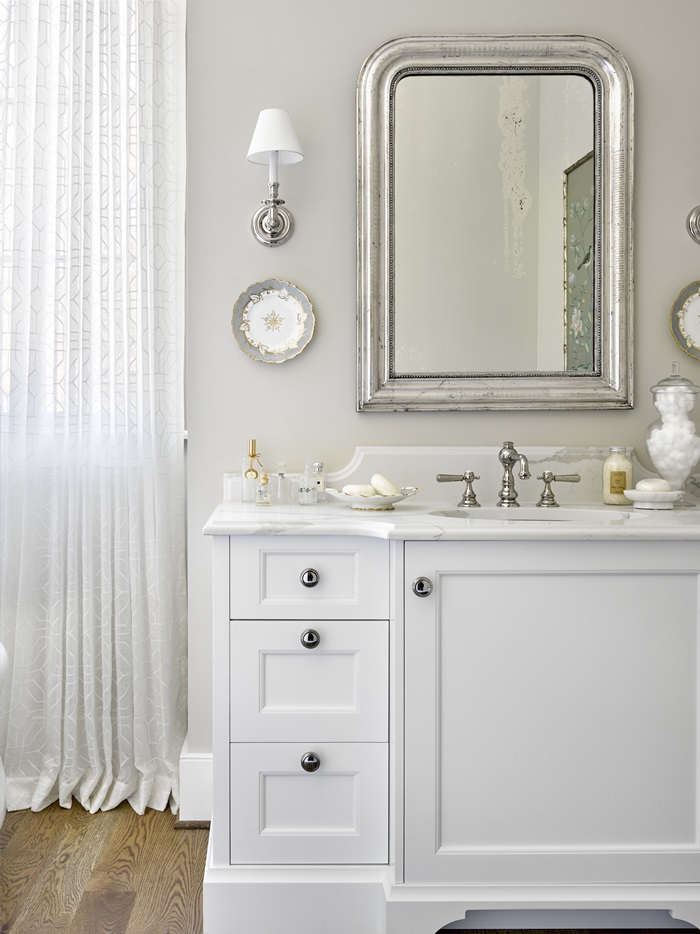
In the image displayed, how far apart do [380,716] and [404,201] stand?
1296mm

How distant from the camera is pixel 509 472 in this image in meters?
1.98

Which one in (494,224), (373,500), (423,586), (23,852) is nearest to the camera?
(423,586)

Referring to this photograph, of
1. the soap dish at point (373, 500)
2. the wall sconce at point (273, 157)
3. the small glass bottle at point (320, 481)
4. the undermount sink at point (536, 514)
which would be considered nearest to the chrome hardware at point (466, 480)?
the undermount sink at point (536, 514)

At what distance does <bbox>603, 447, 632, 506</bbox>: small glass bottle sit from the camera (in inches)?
77.1

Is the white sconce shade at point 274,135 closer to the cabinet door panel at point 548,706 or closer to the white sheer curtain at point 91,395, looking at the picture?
the white sheer curtain at point 91,395

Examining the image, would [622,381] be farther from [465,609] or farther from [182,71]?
[182,71]

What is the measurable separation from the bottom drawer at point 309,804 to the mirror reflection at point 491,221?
986 millimetres

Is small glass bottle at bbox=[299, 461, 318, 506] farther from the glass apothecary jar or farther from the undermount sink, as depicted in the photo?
the glass apothecary jar

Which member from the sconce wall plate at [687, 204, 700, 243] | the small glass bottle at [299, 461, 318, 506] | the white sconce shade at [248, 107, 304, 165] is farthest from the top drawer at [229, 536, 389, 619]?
the sconce wall plate at [687, 204, 700, 243]

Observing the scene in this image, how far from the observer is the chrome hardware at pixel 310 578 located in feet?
5.22

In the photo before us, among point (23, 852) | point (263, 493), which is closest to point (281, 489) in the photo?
point (263, 493)

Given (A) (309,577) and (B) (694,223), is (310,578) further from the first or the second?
(B) (694,223)

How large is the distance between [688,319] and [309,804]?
155 cm

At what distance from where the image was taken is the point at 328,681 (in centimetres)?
161
